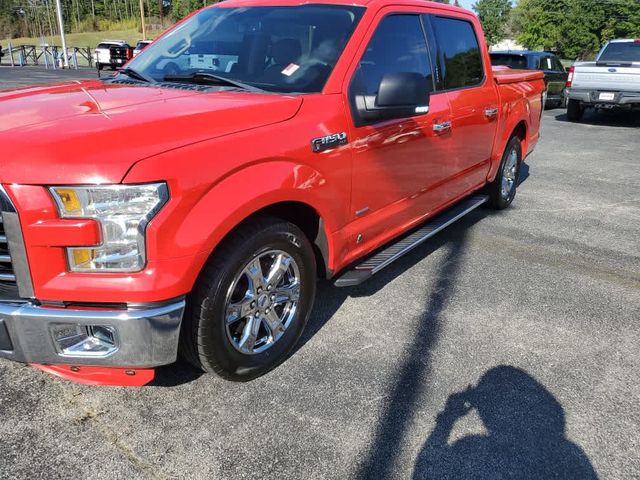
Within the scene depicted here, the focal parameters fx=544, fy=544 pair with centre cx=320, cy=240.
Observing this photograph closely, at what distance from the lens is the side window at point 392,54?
3.11m

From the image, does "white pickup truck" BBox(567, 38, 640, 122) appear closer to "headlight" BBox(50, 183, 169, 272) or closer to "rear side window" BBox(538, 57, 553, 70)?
"rear side window" BBox(538, 57, 553, 70)

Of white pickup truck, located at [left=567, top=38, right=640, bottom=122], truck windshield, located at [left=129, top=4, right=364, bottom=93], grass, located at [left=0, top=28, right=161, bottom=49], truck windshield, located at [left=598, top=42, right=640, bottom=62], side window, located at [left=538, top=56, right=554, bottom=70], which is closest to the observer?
truck windshield, located at [left=129, top=4, right=364, bottom=93]

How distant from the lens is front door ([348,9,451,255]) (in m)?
3.06

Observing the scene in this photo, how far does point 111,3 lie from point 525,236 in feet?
394

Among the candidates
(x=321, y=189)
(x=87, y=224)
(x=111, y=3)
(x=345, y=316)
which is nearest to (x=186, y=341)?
(x=87, y=224)

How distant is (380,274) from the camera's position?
409cm

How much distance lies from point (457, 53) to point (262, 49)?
190 cm

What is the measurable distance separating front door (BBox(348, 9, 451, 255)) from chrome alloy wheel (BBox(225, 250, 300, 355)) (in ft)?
1.98

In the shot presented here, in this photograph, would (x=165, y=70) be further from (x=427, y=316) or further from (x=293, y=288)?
(x=427, y=316)

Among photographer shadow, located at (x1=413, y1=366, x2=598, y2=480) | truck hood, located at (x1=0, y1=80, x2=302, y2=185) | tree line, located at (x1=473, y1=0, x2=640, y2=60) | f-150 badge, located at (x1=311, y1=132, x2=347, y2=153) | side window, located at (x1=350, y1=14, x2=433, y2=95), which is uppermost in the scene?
tree line, located at (x1=473, y1=0, x2=640, y2=60)

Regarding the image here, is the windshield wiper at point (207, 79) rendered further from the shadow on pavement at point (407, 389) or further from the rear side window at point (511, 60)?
the rear side window at point (511, 60)

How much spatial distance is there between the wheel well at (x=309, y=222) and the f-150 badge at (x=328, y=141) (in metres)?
0.29

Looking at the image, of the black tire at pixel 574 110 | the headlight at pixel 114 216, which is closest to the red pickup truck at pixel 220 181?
the headlight at pixel 114 216

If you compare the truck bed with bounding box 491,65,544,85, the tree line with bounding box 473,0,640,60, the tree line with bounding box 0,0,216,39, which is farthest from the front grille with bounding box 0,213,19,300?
the tree line with bounding box 0,0,216,39
